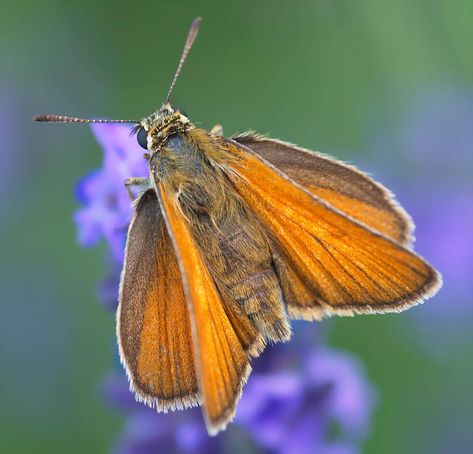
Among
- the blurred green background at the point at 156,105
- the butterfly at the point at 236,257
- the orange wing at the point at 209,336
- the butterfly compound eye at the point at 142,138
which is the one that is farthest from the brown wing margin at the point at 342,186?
the blurred green background at the point at 156,105

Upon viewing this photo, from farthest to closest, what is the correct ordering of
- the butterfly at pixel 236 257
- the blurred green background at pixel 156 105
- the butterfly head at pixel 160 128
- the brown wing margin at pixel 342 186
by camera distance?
the blurred green background at pixel 156 105
the butterfly head at pixel 160 128
the brown wing margin at pixel 342 186
the butterfly at pixel 236 257

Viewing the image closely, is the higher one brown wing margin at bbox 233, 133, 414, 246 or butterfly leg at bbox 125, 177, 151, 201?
butterfly leg at bbox 125, 177, 151, 201

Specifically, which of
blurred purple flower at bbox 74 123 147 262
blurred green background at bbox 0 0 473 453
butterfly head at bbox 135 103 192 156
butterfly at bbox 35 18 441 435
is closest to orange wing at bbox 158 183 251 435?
butterfly at bbox 35 18 441 435

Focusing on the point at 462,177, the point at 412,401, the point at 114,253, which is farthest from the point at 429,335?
the point at 114,253

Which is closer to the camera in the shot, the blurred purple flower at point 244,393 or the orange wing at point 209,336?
the orange wing at point 209,336

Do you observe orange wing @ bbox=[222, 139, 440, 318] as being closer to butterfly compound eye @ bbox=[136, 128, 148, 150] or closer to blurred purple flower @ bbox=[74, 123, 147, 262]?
butterfly compound eye @ bbox=[136, 128, 148, 150]

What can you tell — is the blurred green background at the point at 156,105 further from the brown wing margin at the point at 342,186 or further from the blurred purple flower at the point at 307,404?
the brown wing margin at the point at 342,186

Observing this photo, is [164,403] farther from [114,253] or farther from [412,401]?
[412,401]
